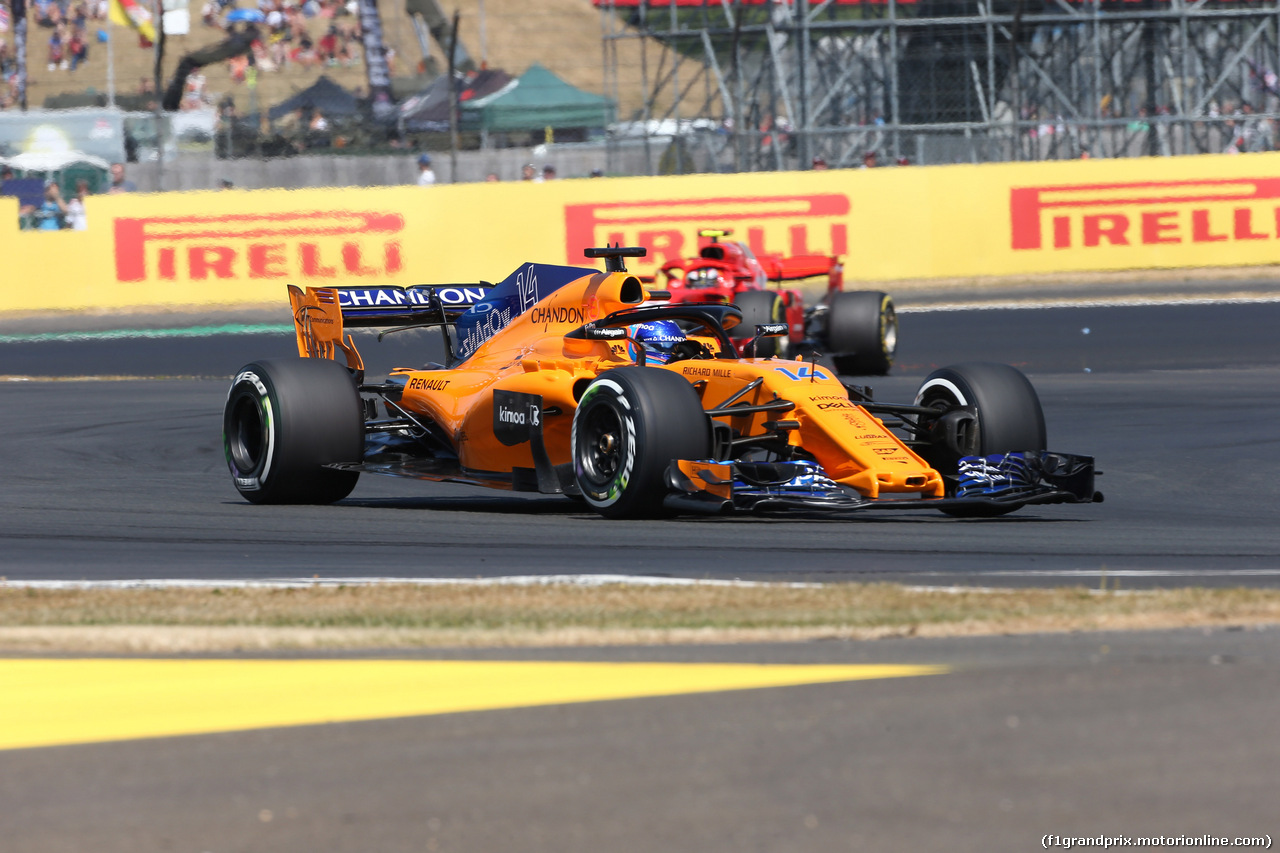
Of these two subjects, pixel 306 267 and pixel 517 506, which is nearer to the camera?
pixel 517 506

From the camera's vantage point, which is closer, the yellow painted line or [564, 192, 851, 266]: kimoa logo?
the yellow painted line

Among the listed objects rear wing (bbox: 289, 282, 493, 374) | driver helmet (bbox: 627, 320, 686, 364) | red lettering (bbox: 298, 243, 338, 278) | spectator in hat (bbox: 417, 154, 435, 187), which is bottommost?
driver helmet (bbox: 627, 320, 686, 364)

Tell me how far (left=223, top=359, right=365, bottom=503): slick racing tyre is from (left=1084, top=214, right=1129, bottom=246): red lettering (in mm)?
18275

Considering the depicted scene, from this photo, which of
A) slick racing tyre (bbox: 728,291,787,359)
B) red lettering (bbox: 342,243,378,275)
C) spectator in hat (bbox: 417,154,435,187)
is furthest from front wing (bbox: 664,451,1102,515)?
spectator in hat (bbox: 417,154,435,187)

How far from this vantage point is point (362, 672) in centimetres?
543

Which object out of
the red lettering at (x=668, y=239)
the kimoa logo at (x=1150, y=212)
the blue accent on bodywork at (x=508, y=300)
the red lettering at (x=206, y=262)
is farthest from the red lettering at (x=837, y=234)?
the blue accent on bodywork at (x=508, y=300)

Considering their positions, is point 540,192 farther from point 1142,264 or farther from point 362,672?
point 362,672

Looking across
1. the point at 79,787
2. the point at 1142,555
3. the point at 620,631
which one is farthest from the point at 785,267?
the point at 79,787

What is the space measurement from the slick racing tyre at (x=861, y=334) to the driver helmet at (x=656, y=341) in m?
8.51

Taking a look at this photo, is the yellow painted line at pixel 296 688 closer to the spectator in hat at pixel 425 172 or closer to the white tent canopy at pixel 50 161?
the spectator in hat at pixel 425 172

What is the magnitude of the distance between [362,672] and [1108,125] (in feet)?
85.4

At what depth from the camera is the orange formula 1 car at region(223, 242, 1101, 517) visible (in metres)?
8.54

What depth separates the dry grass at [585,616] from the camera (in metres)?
5.82

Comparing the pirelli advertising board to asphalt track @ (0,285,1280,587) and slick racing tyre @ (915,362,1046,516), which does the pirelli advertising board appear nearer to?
asphalt track @ (0,285,1280,587)
